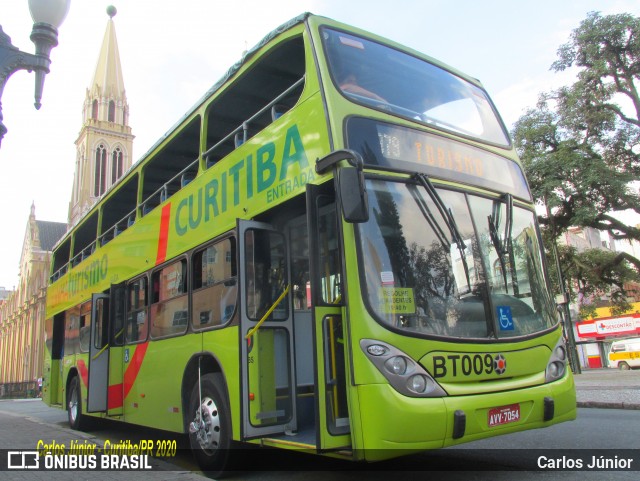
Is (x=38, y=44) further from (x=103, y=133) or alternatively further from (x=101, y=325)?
(x=103, y=133)

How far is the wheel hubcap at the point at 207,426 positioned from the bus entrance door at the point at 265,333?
860mm

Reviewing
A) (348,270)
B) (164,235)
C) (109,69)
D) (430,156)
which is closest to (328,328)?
(348,270)

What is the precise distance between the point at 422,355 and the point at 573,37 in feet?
68.0

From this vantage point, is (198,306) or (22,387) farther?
(22,387)

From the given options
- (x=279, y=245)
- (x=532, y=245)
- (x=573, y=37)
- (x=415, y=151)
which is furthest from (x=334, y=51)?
(x=573, y=37)

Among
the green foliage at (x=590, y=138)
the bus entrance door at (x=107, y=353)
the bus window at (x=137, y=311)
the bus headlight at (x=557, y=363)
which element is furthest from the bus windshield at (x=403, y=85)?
the green foliage at (x=590, y=138)

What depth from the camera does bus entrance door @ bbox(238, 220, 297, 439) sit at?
520 centimetres

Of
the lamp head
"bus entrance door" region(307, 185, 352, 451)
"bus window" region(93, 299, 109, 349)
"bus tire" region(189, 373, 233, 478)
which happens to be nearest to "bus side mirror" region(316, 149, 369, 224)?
"bus entrance door" region(307, 185, 352, 451)

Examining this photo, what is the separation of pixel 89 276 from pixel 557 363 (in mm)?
9270

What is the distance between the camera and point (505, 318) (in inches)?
190

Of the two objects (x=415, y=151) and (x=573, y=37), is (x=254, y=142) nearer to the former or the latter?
(x=415, y=151)

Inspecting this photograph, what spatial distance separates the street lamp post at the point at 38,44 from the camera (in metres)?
4.92

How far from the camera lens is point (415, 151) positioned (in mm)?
4961

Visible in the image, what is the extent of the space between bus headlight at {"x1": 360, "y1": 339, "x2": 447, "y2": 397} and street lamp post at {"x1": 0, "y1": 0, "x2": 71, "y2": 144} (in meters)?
3.79
